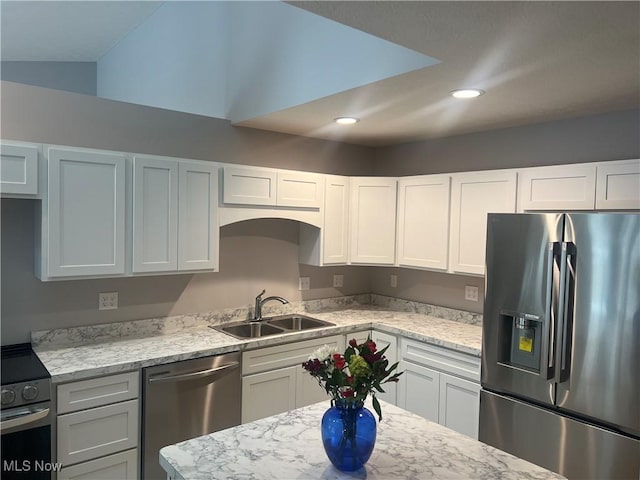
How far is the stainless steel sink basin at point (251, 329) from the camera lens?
3350mm

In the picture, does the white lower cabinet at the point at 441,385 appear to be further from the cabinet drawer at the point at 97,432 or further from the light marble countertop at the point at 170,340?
the cabinet drawer at the point at 97,432

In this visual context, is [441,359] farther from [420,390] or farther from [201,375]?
[201,375]

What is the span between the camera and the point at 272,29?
2959 millimetres

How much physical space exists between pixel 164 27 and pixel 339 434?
3.79m

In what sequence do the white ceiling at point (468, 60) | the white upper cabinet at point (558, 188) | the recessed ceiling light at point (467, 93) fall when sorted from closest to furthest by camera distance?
the white ceiling at point (468, 60)
the recessed ceiling light at point (467, 93)
the white upper cabinet at point (558, 188)

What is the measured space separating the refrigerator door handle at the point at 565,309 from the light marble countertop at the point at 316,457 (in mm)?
934

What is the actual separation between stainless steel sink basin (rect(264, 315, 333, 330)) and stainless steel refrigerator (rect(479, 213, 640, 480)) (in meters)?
1.30

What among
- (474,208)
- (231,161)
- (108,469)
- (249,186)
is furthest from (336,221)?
(108,469)

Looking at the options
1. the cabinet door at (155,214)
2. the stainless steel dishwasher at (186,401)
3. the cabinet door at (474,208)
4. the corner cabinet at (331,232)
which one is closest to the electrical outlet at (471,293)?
the cabinet door at (474,208)

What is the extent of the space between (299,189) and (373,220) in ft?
2.26

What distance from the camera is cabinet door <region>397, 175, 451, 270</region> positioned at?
335 centimetres

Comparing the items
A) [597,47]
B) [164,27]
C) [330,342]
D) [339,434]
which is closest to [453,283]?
[330,342]

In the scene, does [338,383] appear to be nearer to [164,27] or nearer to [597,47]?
[597,47]

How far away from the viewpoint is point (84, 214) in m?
2.47
